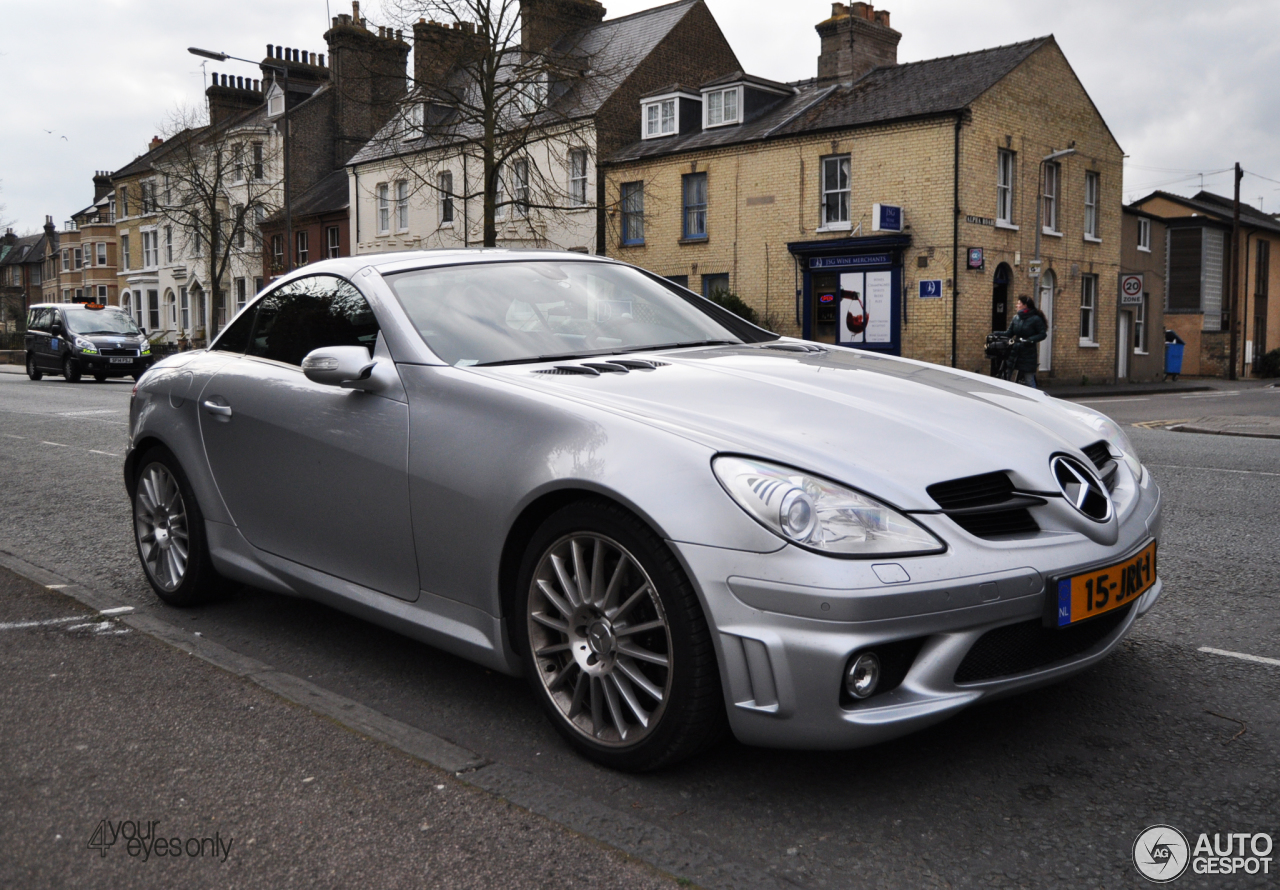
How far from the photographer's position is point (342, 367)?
359 cm

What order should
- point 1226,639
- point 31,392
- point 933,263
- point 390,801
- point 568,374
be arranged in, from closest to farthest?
point 390,801, point 568,374, point 1226,639, point 31,392, point 933,263

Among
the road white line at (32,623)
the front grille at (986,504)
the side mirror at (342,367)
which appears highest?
the side mirror at (342,367)

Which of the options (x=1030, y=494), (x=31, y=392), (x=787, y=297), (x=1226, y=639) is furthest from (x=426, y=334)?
(x=787, y=297)

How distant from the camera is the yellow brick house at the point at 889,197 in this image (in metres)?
25.1

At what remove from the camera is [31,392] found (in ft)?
72.0

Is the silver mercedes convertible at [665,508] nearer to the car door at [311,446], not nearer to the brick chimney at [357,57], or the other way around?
the car door at [311,446]

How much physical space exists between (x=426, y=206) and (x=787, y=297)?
1534cm

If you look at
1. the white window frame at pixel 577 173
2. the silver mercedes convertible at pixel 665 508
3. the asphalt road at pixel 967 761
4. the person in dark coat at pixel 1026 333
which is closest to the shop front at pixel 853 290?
the person in dark coat at pixel 1026 333

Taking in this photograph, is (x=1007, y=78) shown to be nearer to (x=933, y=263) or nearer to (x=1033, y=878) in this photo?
(x=933, y=263)

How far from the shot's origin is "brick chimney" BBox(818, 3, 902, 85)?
30.0 metres

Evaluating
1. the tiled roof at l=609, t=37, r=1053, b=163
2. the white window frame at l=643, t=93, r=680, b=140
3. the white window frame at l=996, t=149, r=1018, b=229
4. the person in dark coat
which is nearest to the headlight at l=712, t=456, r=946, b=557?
the person in dark coat

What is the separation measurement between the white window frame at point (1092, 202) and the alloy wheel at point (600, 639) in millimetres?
30268

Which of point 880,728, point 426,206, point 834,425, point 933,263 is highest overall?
point 426,206

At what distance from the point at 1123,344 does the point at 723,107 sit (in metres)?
13.9
